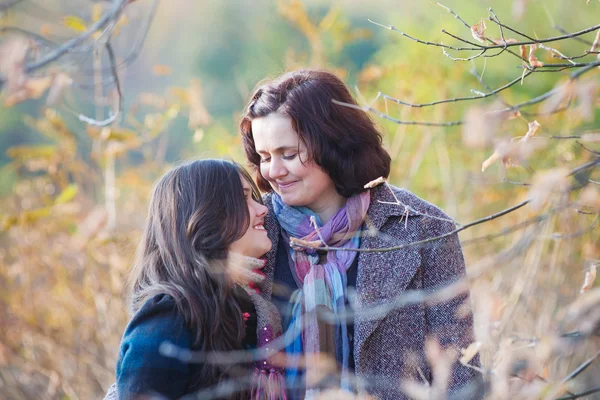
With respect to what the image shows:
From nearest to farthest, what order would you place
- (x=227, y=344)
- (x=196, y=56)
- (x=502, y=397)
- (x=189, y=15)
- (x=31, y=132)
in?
(x=502, y=397) < (x=227, y=344) < (x=31, y=132) < (x=196, y=56) < (x=189, y=15)

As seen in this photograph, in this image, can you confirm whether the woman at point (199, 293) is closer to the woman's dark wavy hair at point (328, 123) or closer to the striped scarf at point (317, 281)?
the striped scarf at point (317, 281)

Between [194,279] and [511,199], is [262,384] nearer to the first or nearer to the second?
[194,279]

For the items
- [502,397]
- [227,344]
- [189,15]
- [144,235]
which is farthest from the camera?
[189,15]

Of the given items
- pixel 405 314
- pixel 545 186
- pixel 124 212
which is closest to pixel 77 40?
pixel 545 186

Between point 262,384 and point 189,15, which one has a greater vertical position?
point 189,15

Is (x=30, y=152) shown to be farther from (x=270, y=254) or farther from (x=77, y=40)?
(x=77, y=40)

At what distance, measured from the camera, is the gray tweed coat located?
218cm

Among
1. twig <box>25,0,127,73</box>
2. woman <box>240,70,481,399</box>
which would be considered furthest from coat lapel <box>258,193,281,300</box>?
twig <box>25,0,127,73</box>

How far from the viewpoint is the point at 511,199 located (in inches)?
186

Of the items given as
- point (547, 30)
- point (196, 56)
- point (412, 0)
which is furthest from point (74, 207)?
point (196, 56)

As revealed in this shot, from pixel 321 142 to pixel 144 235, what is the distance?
0.63 meters

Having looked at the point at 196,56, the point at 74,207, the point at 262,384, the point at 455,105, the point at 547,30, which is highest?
the point at 196,56

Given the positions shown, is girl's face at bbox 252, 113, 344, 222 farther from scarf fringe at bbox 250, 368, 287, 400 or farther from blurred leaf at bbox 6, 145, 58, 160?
blurred leaf at bbox 6, 145, 58, 160

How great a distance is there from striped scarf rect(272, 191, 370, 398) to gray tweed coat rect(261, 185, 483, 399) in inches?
2.1
